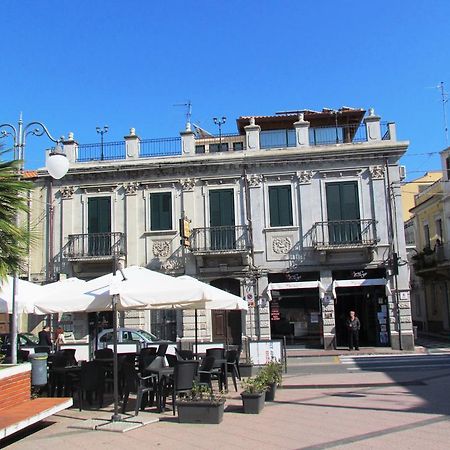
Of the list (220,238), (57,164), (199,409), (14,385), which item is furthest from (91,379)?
(220,238)

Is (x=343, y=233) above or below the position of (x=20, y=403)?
above

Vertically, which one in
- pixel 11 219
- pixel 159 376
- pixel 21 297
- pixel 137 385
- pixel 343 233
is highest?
pixel 343 233

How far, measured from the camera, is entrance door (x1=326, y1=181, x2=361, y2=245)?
78.4 ft

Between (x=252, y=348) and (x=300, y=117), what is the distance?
1345 centimetres

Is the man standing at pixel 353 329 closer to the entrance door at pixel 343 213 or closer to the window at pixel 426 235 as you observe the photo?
the entrance door at pixel 343 213

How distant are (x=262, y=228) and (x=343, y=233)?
3.49 metres

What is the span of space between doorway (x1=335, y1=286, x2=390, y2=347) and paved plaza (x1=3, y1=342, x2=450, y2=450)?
34.7 ft

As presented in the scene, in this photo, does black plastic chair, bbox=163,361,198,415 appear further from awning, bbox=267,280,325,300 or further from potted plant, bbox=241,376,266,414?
awning, bbox=267,280,325,300

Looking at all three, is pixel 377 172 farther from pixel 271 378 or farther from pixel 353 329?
pixel 271 378

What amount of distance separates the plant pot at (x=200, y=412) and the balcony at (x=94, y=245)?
1633 centimetres

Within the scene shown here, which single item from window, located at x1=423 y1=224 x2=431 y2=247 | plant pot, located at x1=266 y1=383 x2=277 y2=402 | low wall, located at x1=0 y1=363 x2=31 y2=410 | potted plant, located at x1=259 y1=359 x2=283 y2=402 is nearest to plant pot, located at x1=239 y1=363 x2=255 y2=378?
potted plant, located at x1=259 y1=359 x2=283 y2=402

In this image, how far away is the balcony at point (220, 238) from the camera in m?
24.3

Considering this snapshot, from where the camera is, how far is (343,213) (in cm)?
2434

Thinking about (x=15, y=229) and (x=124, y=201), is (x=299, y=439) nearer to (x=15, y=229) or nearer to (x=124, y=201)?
(x=15, y=229)
